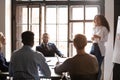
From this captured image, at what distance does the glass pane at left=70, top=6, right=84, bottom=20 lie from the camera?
6.68m

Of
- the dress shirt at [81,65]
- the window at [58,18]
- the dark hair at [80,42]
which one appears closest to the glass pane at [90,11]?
the window at [58,18]

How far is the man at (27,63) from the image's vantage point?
132 inches

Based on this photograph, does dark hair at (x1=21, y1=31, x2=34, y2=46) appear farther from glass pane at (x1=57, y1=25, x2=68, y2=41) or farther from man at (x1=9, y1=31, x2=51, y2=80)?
glass pane at (x1=57, y1=25, x2=68, y2=41)

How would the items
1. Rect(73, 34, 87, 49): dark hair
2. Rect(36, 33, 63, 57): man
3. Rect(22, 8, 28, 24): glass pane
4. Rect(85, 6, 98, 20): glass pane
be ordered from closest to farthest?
Rect(73, 34, 87, 49): dark hair → Rect(36, 33, 63, 57): man → Rect(85, 6, 98, 20): glass pane → Rect(22, 8, 28, 24): glass pane

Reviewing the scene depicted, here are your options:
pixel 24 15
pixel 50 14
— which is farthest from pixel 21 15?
pixel 50 14

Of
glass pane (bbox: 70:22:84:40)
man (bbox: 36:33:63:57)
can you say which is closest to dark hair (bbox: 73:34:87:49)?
man (bbox: 36:33:63:57)

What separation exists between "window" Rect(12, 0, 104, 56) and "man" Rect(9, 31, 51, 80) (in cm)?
331

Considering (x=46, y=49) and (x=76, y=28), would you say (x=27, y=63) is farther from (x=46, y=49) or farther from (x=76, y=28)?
(x=76, y=28)

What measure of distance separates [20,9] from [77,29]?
1467 mm

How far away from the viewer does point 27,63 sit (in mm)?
3354

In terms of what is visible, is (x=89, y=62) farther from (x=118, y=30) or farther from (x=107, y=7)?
(x=107, y=7)

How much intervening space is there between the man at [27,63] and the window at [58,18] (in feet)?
10.9

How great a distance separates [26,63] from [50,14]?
3.52 meters

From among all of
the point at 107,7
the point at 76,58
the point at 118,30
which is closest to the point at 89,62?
the point at 76,58
